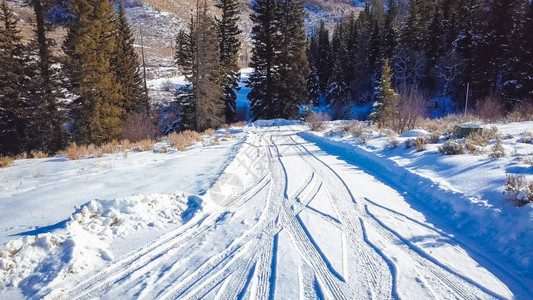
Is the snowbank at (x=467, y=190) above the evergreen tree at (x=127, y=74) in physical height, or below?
below

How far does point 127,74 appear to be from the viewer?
1045 inches

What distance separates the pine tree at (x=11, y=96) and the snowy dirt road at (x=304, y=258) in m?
19.8

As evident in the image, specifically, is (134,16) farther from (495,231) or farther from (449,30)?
(495,231)

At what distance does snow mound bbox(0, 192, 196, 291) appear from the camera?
2861 mm

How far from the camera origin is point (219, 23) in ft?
104

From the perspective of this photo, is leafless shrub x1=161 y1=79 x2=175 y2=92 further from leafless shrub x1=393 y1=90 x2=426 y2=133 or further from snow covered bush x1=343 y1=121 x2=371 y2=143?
leafless shrub x1=393 y1=90 x2=426 y2=133

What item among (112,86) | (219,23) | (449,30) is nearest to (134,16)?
(219,23)

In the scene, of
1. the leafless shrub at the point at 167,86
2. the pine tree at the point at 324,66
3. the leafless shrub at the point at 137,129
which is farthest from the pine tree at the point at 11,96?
the pine tree at the point at 324,66

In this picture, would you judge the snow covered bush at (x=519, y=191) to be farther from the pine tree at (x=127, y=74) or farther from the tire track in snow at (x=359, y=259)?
the pine tree at (x=127, y=74)

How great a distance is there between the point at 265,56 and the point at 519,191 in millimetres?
26024

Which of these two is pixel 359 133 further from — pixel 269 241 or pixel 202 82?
pixel 202 82

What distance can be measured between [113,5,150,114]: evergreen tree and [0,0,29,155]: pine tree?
695 cm

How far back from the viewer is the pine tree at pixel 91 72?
50.3 feet

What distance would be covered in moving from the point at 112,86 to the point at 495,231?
63.9 feet
